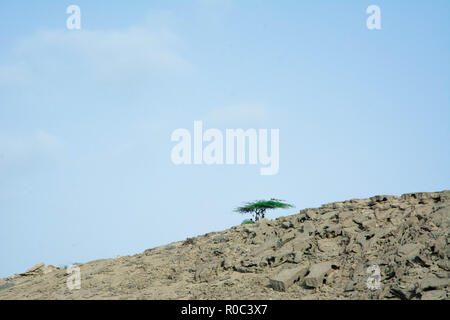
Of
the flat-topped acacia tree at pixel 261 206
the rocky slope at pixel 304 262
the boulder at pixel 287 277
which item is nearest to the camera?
the rocky slope at pixel 304 262

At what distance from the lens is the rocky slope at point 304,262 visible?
38.4 ft

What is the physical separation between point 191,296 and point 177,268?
2.61 meters

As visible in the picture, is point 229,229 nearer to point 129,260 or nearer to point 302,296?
point 129,260

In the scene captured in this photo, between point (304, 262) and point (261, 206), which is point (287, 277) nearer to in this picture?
point (304, 262)

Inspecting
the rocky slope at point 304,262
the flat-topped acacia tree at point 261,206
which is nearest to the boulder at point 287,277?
the rocky slope at point 304,262

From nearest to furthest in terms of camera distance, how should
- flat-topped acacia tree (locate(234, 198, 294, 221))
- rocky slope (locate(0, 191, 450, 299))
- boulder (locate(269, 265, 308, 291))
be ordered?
rocky slope (locate(0, 191, 450, 299)) < boulder (locate(269, 265, 308, 291)) < flat-topped acacia tree (locate(234, 198, 294, 221))

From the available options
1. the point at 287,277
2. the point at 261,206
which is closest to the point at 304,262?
the point at 287,277

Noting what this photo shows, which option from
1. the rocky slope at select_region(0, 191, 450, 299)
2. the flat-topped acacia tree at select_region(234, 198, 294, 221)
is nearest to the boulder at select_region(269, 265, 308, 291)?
the rocky slope at select_region(0, 191, 450, 299)

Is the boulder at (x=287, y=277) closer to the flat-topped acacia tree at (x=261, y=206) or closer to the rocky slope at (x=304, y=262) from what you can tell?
the rocky slope at (x=304, y=262)

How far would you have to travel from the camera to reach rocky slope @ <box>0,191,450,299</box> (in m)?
11.7

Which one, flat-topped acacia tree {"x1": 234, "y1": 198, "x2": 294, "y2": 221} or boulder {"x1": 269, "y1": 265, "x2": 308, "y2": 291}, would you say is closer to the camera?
boulder {"x1": 269, "y1": 265, "x2": 308, "y2": 291}

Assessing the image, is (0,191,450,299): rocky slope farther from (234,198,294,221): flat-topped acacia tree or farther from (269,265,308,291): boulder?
(234,198,294,221): flat-topped acacia tree
